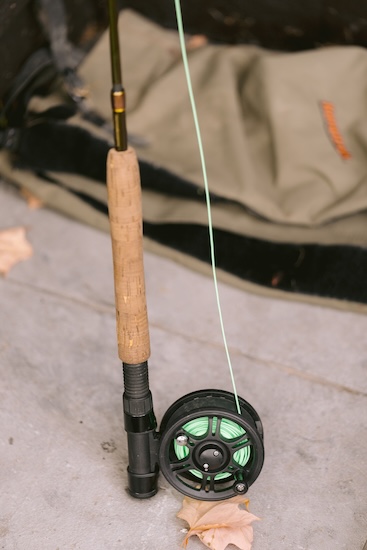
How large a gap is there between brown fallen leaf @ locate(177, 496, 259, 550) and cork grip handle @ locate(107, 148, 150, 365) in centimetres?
36

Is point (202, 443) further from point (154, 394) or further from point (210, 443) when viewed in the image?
point (154, 394)

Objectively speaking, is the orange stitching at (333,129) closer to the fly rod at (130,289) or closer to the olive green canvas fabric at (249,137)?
the olive green canvas fabric at (249,137)

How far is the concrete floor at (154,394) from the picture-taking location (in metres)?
1.75

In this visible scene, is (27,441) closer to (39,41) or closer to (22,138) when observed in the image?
(22,138)

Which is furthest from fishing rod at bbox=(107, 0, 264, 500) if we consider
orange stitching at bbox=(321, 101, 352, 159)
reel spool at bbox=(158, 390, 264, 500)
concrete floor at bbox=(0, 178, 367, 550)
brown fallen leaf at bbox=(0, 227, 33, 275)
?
orange stitching at bbox=(321, 101, 352, 159)

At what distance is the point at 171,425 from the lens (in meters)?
1.64

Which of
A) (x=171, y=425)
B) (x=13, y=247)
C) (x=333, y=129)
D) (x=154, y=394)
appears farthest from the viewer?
(x=333, y=129)

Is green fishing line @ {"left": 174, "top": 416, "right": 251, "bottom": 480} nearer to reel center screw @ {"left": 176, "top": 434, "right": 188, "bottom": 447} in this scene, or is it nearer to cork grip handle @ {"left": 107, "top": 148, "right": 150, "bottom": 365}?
reel center screw @ {"left": 176, "top": 434, "right": 188, "bottom": 447}

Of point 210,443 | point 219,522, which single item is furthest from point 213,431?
point 219,522

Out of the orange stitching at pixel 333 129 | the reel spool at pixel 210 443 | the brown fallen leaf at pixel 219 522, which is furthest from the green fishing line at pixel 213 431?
the orange stitching at pixel 333 129

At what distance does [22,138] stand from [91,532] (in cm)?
135

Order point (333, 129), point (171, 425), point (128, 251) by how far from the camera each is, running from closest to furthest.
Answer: point (128, 251), point (171, 425), point (333, 129)

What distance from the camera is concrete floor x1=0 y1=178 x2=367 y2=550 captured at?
68.9 inches

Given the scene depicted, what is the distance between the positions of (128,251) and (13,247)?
106cm
